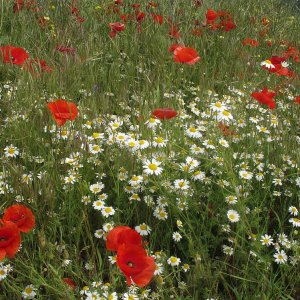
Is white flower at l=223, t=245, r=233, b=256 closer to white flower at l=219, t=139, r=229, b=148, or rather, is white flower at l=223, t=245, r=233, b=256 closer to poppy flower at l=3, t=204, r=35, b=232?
white flower at l=219, t=139, r=229, b=148

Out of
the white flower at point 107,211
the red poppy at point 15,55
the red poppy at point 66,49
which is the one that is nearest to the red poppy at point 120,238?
the white flower at point 107,211

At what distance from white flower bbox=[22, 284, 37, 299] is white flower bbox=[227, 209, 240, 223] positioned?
788 millimetres

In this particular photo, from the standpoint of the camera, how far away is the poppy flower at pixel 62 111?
1.85 m

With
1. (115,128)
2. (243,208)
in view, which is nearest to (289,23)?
(115,128)

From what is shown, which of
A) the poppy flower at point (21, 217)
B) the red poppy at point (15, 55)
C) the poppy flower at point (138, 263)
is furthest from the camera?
the red poppy at point (15, 55)

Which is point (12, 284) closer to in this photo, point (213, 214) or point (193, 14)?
point (213, 214)

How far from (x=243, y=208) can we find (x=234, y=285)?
302 millimetres

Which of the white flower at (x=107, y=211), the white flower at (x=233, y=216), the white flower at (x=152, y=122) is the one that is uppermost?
the white flower at (x=152, y=122)

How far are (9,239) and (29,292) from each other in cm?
29

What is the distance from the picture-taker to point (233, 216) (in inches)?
73.2

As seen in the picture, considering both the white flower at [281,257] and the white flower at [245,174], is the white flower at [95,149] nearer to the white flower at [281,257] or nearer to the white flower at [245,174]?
the white flower at [245,174]

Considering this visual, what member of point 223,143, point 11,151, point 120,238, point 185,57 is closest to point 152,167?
point 223,143

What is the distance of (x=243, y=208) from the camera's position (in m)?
1.81

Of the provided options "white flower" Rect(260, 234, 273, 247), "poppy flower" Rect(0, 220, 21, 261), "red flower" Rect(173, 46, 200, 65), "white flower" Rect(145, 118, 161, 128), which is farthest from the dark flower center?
"red flower" Rect(173, 46, 200, 65)
